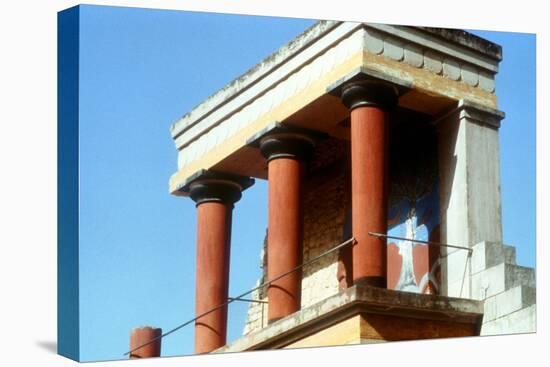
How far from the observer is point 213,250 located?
16.9 metres

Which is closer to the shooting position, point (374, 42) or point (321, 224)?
point (374, 42)

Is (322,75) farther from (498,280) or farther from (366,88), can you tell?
(498,280)

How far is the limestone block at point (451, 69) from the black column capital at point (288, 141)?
139 cm

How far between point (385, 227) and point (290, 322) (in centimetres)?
128

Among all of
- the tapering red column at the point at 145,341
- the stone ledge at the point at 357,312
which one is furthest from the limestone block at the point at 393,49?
the tapering red column at the point at 145,341

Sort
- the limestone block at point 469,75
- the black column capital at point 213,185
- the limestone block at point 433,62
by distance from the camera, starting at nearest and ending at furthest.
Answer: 1. the limestone block at point 433,62
2. the limestone block at point 469,75
3. the black column capital at point 213,185

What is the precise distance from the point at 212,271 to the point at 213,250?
255 mm

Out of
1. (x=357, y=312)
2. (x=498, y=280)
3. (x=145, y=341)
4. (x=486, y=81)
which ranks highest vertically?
(x=486, y=81)

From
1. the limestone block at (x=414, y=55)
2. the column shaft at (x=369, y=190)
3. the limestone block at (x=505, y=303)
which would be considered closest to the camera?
the column shaft at (x=369, y=190)

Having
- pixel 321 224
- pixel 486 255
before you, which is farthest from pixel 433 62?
pixel 321 224

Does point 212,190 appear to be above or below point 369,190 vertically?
above

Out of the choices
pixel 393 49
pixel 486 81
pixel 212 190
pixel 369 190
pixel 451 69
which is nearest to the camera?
pixel 369 190

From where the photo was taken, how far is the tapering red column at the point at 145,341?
15.0 m

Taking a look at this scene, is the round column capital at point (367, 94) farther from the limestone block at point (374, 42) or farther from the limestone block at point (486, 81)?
the limestone block at point (486, 81)
